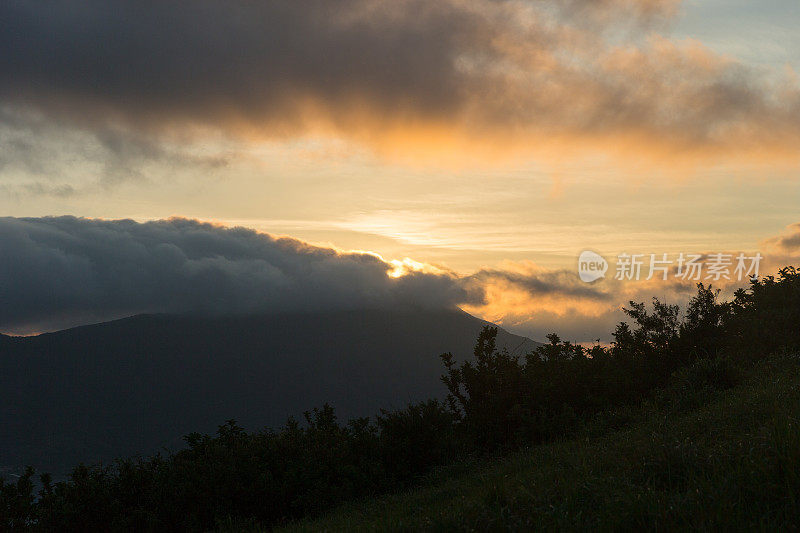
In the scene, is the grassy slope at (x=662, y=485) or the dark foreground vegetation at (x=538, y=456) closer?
the grassy slope at (x=662, y=485)

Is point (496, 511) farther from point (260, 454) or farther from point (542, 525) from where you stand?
point (260, 454)

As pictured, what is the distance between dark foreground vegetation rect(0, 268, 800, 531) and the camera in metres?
6.52

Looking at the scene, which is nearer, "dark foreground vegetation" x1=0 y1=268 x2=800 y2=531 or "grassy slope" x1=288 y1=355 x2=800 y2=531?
"grassy slope" x1=288 y1=355 x2=800 y2=531

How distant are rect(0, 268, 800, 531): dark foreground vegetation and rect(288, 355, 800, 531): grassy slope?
0.09ft

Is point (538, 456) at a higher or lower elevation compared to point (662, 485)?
lower

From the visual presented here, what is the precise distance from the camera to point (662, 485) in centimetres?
696

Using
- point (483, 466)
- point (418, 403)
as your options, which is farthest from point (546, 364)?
point (483, 466)

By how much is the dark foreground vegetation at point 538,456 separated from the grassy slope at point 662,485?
26 mm

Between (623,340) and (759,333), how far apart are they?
16.4 feet

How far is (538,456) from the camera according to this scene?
464 inches

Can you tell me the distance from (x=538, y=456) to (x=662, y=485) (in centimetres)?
500

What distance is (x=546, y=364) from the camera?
19.2 meters

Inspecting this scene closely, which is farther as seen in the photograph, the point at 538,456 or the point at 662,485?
the point at 538,456

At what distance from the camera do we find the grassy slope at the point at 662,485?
5.89 metres
